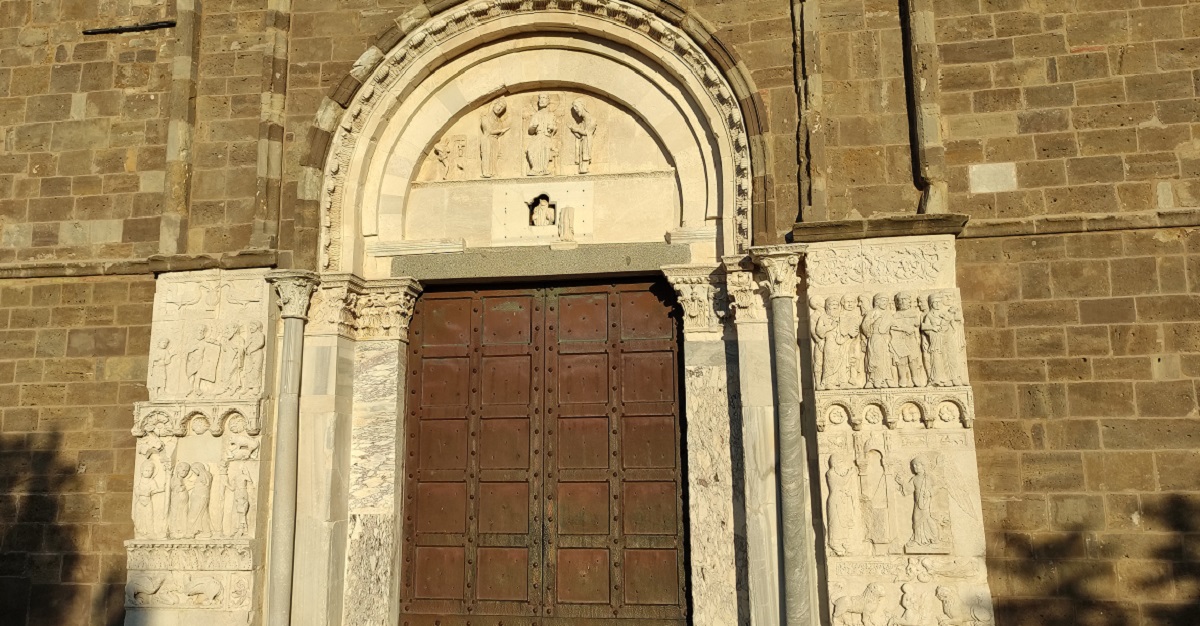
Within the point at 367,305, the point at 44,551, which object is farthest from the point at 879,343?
the point at 44,551

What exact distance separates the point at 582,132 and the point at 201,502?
395 centimetres

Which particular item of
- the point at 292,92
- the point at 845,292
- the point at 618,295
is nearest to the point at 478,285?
the point at 618,295

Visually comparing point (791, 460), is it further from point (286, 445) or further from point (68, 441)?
point (68, 441)

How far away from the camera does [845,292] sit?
6.62 metres

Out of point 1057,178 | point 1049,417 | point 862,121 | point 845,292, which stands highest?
point 862,121

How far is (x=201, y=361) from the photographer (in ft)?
23.7

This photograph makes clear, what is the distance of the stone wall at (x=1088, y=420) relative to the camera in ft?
20.4

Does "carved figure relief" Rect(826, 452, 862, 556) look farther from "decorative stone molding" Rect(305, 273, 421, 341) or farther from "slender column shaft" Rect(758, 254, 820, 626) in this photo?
"decorative stone molding" Rect(305, 273, 421, 341)

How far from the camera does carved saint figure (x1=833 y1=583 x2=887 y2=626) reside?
20.4 ft

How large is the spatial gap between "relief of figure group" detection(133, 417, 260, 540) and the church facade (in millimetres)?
25

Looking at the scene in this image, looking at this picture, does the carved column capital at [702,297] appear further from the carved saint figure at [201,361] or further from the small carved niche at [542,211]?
the carved saint figure at [201,361]

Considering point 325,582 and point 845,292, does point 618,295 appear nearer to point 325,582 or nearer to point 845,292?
point 845,292

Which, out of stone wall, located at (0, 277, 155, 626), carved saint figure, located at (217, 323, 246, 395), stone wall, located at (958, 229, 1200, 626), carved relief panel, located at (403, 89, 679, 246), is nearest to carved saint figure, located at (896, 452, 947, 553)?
stone wall, located at (958, 229, 1200, 626)

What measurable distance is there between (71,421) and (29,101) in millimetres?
2727
